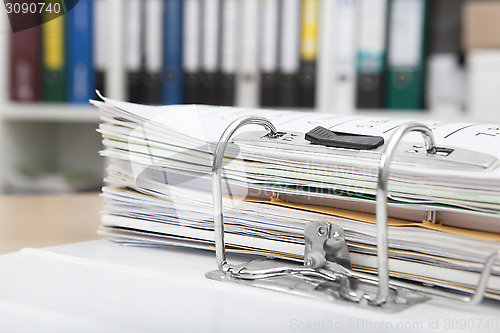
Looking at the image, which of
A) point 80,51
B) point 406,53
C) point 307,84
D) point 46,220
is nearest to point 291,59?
point 307,84

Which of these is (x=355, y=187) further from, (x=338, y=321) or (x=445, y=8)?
(x=445, y=8)

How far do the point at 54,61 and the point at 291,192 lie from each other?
1348mm

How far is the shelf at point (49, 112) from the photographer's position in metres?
1.72

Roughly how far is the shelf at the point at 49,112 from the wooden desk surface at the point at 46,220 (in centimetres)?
74

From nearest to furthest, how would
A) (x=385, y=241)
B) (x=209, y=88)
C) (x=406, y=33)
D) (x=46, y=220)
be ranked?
(x=385, y=241) → (x=46, y=220) → (x=406, y=33) → (x=209, y=88)

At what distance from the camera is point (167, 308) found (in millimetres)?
407

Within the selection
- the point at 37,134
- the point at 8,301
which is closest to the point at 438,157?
the point at 8,301

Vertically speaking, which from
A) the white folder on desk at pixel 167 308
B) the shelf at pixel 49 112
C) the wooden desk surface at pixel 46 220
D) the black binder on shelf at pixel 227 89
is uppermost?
the black binder on shelf at pixel 227 89

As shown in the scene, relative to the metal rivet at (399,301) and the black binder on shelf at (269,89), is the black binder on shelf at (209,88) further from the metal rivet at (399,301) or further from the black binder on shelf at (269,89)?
the metal rivet at (399,301)

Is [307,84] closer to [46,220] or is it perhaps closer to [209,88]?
[209,88]

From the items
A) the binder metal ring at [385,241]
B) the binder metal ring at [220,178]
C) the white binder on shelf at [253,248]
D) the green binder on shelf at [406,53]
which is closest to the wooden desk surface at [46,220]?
the white binder on shelf at [253,248]

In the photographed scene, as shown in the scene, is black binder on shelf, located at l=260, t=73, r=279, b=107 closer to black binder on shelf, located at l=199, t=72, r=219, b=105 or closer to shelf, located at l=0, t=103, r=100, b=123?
black binder on shelf, located at l=199, t=72, r=219, b=105

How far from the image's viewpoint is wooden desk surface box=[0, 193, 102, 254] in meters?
0.65

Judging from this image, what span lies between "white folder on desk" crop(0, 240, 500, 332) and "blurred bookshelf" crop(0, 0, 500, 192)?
1169 millimetres
